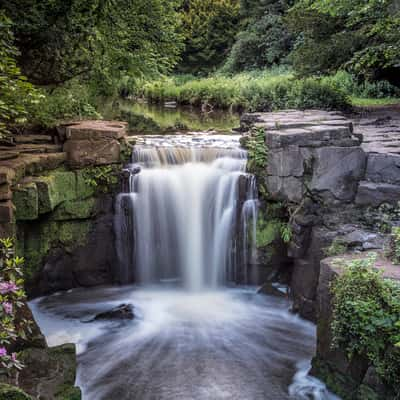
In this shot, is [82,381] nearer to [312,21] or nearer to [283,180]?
[283,180]

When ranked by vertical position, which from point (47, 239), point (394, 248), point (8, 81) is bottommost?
point (47, 239)

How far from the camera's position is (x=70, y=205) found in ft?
27.2

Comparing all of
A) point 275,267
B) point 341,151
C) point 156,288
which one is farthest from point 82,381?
point 341,151

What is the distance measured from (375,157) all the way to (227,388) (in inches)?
162

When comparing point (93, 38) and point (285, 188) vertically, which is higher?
point (93, 38)

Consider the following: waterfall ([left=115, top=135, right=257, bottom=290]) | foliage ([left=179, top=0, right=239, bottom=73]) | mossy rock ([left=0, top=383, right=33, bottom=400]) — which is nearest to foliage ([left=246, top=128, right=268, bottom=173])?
waterfall ([left=115, top=135, right=257, bottom=290])

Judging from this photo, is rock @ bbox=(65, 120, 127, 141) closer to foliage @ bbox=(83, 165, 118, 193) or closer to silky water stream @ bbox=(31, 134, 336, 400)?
foliage @ bbox=(83, 165, 118, 193)

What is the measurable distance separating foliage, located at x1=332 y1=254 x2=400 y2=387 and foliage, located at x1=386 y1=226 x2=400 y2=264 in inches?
21.7

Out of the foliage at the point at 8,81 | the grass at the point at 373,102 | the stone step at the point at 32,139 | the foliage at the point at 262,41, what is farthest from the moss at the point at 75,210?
the foliage at the point at 262,41

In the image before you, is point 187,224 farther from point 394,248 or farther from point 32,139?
point 394,248

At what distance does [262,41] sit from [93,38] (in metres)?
22.6

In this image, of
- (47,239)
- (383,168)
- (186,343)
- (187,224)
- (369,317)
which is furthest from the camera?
A: (187,224)

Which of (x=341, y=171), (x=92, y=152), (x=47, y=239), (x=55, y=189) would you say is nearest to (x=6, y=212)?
(x=55, y=189)

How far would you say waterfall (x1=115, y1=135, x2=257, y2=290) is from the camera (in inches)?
336
